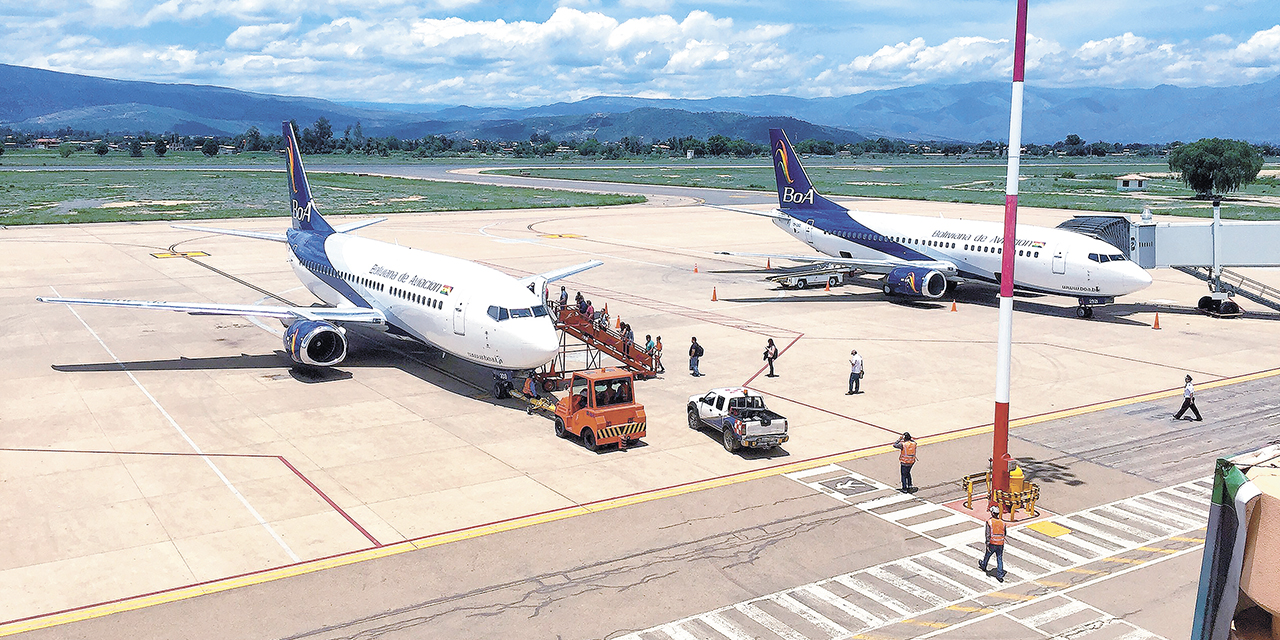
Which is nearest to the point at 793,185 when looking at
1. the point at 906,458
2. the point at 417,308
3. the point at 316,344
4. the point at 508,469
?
the point at 417,308

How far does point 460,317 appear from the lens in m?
33.6

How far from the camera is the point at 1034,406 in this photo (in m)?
33.5

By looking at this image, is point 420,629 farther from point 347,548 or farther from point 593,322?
point 593,322

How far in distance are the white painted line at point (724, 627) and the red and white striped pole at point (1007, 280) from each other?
28.3 feet

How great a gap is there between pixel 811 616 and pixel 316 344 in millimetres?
23262

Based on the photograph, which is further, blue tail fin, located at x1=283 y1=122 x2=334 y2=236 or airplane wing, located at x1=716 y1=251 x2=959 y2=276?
airplane wing, located at x1=716 y1=251 x2=959 y2=276

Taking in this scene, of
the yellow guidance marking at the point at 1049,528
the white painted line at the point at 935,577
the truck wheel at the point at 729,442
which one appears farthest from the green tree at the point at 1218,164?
the white painted line at the point at 935,577

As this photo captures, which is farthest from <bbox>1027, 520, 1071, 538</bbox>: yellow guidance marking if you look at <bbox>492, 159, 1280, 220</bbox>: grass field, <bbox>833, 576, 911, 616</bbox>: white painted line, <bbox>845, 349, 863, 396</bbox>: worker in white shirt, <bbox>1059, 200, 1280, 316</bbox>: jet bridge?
<bbox>492, 159, 1280, 220</bbox>: grass field

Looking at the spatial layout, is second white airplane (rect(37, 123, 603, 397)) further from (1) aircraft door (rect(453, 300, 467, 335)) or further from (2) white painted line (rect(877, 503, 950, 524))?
(2) white painted line (rect(877, 503, 950, 524))

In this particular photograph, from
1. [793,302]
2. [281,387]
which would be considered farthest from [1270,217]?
[281,387]

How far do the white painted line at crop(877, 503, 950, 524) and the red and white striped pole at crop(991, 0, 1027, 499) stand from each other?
1.53 metres

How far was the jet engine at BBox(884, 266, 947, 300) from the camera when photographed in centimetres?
5203

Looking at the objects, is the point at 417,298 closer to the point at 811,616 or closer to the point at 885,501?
the point at 885,501

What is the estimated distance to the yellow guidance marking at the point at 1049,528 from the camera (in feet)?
74.6
